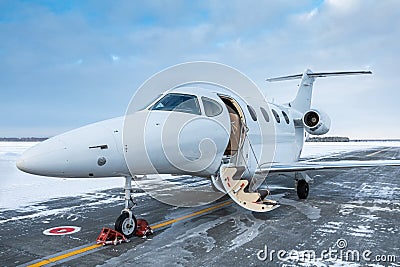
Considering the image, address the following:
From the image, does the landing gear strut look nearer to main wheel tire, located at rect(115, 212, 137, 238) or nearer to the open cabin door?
main wheel tire, located at rect(115, 212, 137, 238)

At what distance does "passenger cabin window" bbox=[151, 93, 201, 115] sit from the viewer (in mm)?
6977

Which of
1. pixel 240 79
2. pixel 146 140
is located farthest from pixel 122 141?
pixel 240 79

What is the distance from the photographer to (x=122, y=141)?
5.82 m

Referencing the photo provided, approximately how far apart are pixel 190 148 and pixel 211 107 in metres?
1.34

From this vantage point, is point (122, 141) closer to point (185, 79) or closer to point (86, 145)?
point (86, 145)

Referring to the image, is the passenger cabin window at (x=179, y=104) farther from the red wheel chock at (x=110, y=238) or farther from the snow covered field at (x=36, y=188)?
the snow covered field at (x=36, y=188)

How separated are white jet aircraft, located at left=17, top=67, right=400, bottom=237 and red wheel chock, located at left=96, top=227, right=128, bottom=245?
113 millimetres

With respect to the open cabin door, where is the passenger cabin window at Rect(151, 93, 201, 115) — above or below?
above

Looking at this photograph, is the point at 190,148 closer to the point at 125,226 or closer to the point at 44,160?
the point at 125,226

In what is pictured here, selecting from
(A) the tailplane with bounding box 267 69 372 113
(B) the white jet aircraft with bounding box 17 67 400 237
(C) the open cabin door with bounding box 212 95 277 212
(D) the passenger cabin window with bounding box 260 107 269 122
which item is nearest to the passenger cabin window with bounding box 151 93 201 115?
(B) the white jet aircraft with bounding box 17 67 400 237

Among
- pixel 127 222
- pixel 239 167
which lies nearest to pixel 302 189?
pixel 239 167

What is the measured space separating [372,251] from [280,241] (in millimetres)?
1458

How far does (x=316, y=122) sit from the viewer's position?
509 inches

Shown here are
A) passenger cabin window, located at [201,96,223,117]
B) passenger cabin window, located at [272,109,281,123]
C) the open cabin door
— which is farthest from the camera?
passenger cabin window, located at [272,109,281,123]
